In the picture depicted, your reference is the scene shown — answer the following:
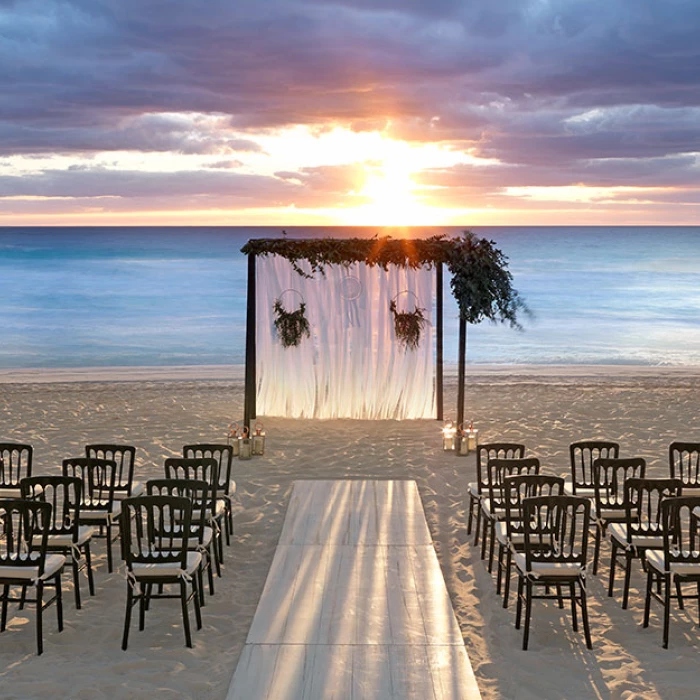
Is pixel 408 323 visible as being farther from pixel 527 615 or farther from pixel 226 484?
pixel 527 615

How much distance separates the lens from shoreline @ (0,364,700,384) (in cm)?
1969

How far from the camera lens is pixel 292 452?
1118 cm

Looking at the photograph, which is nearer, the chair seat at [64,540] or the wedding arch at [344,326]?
the chair seat at [64,540]

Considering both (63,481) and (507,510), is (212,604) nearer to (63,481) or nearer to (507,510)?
(63,481)

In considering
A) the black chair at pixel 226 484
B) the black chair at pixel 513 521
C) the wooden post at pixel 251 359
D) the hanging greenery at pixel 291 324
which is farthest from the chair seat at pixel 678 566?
the hanging greenery at pixel 291 324

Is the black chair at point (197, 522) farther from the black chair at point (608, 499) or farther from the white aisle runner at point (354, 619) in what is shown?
the black chair at point (608, 499)

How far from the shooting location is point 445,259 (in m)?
11.8

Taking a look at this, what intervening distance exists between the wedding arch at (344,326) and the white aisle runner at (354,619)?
494 cm

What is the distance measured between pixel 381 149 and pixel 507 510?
22.6 metres

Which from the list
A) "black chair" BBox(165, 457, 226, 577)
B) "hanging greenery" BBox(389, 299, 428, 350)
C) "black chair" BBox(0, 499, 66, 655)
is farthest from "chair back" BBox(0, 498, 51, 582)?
"hanging greenery" BBox(389, 299, 428, 350)

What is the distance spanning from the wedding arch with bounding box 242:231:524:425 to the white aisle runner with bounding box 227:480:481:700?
494 centimetres

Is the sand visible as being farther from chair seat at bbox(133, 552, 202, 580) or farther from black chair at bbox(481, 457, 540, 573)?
chair seat at bbox(133, 552, 202, 580)

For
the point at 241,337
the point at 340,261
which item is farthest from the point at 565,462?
the point at 241,337

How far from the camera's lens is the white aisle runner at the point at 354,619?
14.9ft
